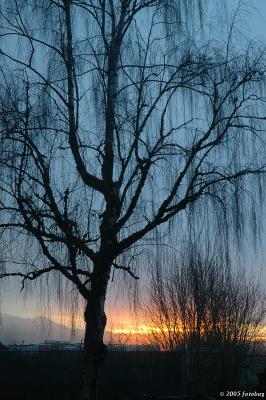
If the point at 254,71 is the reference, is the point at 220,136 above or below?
below

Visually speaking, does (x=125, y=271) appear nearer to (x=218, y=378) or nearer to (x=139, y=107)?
(x=139, y=107)

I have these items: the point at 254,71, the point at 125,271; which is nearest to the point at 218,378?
the point at 125,271

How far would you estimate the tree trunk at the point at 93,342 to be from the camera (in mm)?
7230

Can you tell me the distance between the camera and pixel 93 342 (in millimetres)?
7266

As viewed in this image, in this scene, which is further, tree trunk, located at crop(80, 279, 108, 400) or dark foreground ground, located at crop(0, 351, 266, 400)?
dark foreground ground, located at crop(0, 351, 266, 400)

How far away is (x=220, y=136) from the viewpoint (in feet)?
24.2

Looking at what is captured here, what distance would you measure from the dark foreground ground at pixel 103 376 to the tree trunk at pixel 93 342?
7.90 m

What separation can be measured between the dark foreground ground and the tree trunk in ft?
25.9

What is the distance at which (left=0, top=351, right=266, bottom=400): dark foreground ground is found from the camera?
15.3 metres

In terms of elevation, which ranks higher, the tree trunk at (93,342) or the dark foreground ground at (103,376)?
the tree trunk at (93,342)

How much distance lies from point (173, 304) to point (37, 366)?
312 inches

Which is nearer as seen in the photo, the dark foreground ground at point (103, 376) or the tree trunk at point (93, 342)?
the tree trunk at point (93, 342)

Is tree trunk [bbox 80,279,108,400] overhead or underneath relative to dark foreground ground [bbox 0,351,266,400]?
overhead

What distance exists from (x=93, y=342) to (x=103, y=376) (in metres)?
9.34
